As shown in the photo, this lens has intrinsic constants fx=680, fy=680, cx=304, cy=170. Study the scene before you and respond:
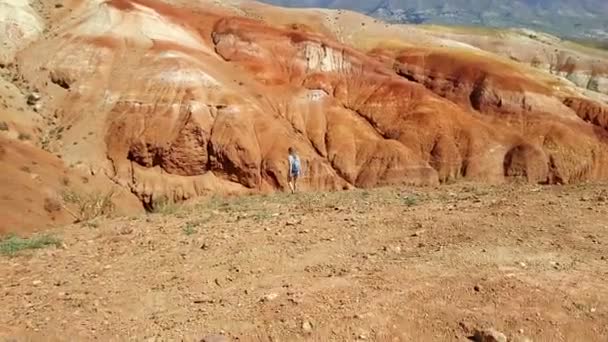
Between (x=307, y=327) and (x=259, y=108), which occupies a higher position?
(x=307, y=327)

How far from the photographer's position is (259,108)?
138ft

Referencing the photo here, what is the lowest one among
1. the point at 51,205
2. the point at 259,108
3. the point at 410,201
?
the point at 259,108

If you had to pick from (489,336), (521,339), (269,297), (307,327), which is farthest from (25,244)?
(521,339)

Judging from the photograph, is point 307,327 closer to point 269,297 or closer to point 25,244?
point 269,297

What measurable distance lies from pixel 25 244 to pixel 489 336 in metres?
6.27

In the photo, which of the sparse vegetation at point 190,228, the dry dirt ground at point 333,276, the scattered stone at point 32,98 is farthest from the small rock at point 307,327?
the scattered stone at point 32,98

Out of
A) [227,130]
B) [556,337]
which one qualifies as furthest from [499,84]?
[556,337]

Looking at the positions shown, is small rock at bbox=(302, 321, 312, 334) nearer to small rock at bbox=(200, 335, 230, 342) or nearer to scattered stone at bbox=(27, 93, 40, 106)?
small rock at bbox=(200, 335, 230, 342)

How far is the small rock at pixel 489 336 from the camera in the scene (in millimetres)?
5848

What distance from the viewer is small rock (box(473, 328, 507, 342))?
585 cm

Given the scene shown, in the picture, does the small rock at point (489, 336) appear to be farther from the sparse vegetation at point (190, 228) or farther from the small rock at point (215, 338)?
the sparse vegetation at point (190, 228)

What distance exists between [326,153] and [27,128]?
18.2 meters

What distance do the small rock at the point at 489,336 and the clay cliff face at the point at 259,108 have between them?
93.4ft

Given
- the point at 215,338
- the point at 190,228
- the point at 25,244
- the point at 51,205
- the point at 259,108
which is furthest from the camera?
the point at 259,108
